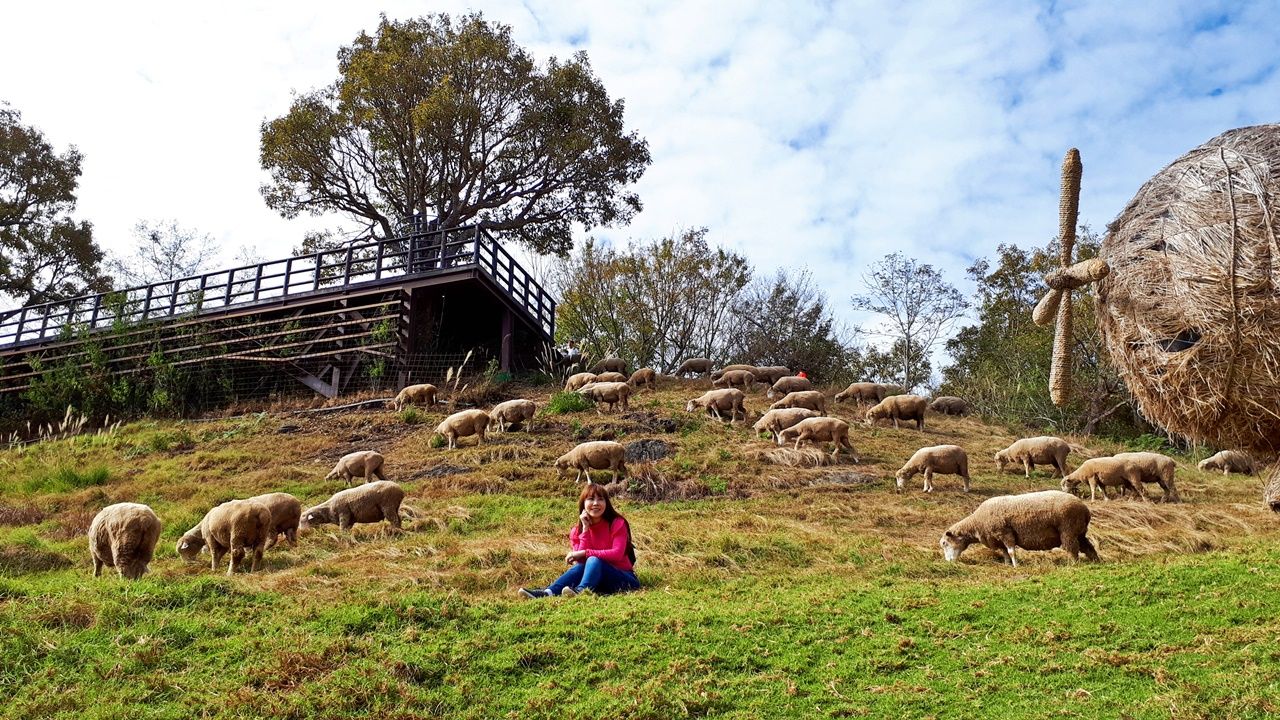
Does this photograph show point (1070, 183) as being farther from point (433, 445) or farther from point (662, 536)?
point (433, 445)

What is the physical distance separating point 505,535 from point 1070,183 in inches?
345

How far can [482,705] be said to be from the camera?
6.16m

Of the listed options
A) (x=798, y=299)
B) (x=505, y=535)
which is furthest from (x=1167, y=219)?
(x=798, y=299)

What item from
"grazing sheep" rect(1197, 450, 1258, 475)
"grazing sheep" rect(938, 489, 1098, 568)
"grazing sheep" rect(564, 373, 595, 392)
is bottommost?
"grazing sheep" rect(938, 489, 1098, 568)

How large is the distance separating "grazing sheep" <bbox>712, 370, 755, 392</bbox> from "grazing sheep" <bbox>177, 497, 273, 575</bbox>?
55.1 ft

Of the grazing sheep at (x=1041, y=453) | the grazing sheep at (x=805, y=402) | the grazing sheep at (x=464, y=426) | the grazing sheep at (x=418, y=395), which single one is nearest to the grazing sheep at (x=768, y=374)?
the grazing sheep at (x=805, y=402)

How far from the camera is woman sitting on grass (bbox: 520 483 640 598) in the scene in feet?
30.0

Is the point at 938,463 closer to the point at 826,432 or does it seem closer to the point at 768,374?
the point at 826,432

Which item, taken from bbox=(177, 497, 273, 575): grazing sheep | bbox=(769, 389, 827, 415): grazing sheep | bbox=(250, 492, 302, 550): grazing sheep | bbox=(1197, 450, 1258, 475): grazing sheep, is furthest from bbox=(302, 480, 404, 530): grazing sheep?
bbox=(1197, 450, 1258, 475): grazing sheep

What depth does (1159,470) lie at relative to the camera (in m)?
15.2

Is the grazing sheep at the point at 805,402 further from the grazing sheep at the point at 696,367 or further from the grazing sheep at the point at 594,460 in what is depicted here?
the grazing sheep at the point at 696,367

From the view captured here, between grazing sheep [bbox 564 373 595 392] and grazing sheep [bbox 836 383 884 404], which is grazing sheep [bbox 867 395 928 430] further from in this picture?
grazing sheep [bbox 564 373 595 392]

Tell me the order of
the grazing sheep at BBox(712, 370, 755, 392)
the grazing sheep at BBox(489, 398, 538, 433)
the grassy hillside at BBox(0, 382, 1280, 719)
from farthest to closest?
the grazing sheep at BBox(712, 370, 755, 392) → the grazing sheep at BBox(489, 398, 538, 433) → the grassy hillside at BBox(0, 382, 1280, 719)

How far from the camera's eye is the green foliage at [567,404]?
22312 mm
